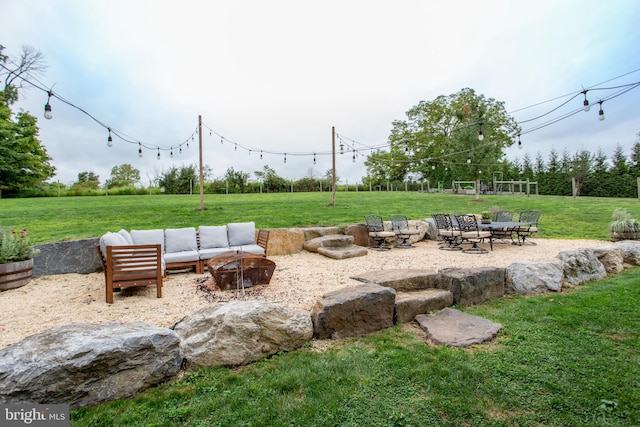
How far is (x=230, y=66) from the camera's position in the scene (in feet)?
31.6

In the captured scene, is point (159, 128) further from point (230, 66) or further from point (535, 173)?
point (535, 173)

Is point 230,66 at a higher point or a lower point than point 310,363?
higher

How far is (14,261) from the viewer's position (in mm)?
4520

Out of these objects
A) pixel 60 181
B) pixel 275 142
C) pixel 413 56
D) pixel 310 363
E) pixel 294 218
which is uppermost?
pixel 413 56

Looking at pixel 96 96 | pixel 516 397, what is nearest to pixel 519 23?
pixel 516 397

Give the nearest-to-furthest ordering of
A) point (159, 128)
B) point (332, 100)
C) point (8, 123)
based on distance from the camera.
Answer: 1. point (159, 128)
2. point (332, 100)
3. point (8, 123)

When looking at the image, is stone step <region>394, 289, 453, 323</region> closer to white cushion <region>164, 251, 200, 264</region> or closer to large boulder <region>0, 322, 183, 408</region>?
large boulder <region>0, 322, 183, 408</region>

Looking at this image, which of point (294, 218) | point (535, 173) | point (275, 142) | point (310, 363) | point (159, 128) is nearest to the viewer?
point (310, 363)

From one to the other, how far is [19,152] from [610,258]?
99.0ft

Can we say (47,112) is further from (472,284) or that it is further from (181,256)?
(472,284)

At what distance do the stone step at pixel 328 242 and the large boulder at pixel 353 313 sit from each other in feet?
11.0

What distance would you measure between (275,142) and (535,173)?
2512 cm

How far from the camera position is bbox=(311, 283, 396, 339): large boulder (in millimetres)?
3066

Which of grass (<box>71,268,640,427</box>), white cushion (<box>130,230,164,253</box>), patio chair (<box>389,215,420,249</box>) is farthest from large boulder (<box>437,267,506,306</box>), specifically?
white cushion (<box>130,230,164,253</box>)
